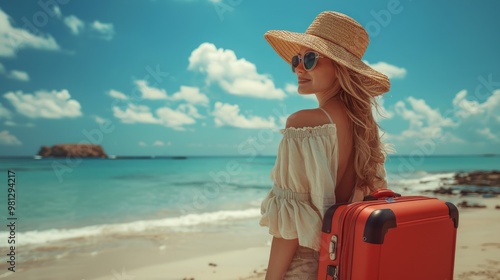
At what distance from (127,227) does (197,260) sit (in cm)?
300

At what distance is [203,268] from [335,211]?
13.9 ft

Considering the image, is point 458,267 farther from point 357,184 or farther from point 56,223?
point 56,223

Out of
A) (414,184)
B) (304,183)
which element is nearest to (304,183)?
(304,183)

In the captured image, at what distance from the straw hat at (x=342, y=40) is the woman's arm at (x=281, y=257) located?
0.72 metres

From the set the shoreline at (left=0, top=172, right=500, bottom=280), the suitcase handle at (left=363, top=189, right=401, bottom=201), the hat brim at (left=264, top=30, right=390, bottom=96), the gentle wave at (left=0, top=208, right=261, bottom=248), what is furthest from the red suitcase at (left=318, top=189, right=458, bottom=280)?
the gentle wave at (left=0, top=208, right=261, bottom=248)

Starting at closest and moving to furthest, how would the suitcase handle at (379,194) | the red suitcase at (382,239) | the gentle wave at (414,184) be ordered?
the red suitcase at (382,239), the suitcase handle at (379,194), the gentle wave at (414,184)

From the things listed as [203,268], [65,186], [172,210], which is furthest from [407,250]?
[65,186]

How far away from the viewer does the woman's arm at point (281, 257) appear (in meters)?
1.50

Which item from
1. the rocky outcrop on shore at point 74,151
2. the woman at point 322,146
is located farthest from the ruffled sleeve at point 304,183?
the rocky outcrop on shore at point 74,151

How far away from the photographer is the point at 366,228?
1284 mm

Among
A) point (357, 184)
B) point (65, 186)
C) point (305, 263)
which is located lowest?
point (65, 186)

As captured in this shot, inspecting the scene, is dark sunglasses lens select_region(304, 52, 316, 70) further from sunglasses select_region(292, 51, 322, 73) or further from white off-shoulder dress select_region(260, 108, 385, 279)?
white off-shoulder dress select_region(260, 108, 385, 279)

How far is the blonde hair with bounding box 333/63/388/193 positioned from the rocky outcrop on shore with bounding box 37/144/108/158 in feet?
182

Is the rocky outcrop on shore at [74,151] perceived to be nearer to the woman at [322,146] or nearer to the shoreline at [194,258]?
the shoreline at [194,258]
